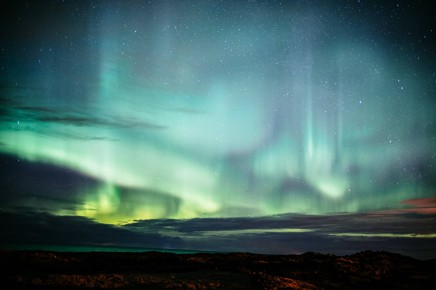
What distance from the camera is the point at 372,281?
31.0m

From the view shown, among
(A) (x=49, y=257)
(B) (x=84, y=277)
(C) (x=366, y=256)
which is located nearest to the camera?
(B) (x=84, y=277)

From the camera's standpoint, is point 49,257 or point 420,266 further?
point 420,266

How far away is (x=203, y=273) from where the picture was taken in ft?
100

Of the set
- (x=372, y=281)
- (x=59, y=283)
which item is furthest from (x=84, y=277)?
(x=372, y=281)

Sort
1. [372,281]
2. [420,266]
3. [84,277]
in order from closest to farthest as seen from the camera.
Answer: [84,277] → [372,281] → [420,266]

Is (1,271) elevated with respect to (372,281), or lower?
elevated

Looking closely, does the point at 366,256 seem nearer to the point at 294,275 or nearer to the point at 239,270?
the point at 294,275

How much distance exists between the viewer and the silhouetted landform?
79.3 ft

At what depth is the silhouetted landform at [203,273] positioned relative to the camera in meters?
24.2

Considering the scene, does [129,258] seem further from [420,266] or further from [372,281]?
[420,266]

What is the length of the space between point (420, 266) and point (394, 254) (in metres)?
6.96

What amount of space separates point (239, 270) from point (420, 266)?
22000mm

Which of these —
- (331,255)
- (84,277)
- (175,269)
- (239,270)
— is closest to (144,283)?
(84,277)

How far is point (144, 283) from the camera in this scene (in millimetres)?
24453
